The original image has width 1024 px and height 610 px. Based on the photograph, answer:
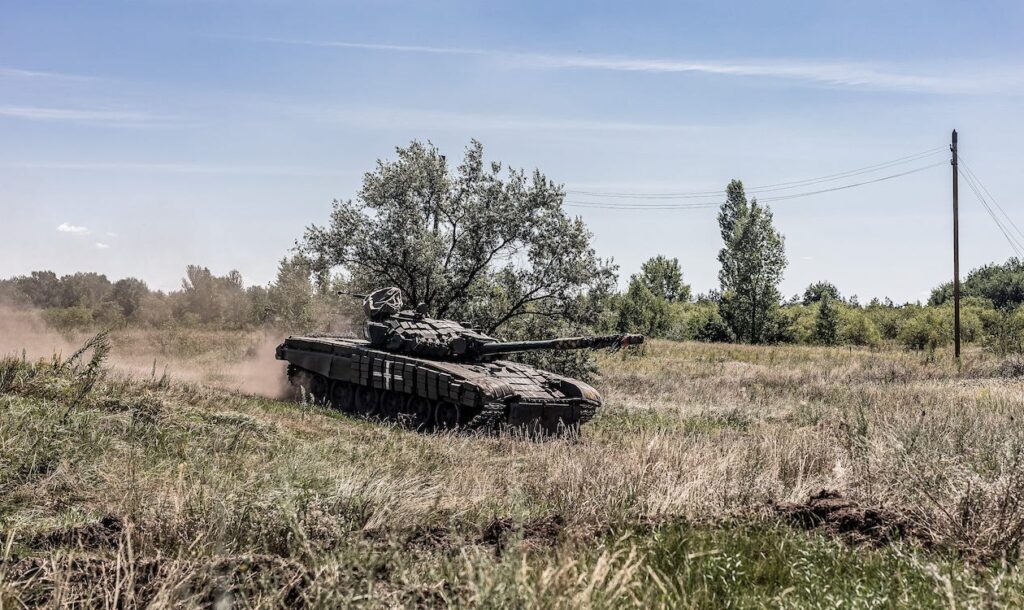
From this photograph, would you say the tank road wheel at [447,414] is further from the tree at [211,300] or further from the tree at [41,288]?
the tree at [41,288]

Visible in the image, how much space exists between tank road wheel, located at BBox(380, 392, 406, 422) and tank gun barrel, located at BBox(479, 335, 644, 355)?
180cm

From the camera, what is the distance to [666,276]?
8488 centimetres

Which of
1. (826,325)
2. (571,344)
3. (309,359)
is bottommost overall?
(309,359)

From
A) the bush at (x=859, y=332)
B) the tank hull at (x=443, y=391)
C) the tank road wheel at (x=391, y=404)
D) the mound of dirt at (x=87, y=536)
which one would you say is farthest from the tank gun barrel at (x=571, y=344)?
the bush at (x=859, y=332)

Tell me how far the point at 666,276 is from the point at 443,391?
7236cm

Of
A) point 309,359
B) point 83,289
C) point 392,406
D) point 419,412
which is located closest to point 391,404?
point 392,406

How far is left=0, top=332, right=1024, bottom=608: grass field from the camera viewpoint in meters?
4.14

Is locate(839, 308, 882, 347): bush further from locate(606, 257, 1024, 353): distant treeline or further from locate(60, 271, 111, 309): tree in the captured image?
locate(60, 271, 111, 309): tree

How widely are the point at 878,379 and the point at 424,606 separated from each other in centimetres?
2311

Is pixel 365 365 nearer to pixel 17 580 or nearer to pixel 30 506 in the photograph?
pixel 30 506

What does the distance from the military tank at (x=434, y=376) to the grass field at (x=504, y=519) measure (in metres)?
3.58

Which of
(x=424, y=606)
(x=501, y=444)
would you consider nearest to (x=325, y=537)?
(x=424, y=606)

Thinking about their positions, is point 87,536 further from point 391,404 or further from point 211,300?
point 211,300

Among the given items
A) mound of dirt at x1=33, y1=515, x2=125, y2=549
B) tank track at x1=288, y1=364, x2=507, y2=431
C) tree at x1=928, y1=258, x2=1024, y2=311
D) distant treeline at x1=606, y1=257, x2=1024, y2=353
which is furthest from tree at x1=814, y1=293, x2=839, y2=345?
mound of dirt at x1=33, y1=515, x2=125, y2=549
